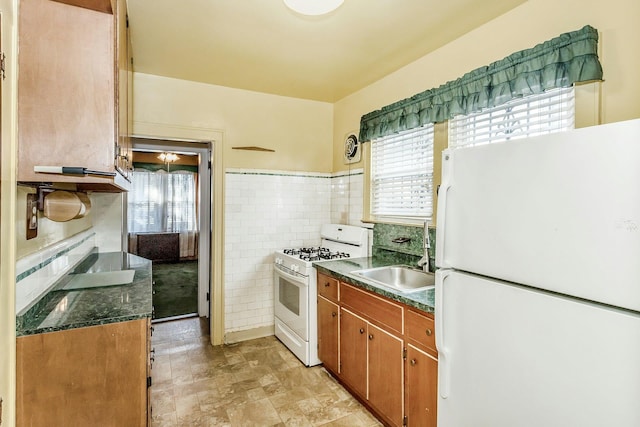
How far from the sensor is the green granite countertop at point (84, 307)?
134 cm

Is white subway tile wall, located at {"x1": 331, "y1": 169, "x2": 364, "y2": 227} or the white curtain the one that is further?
the white curtain

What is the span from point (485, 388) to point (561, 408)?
0.29 meters

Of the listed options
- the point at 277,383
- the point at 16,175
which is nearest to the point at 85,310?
the point at 16,175

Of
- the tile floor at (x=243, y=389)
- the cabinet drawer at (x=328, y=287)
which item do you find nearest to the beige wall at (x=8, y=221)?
the tile floor at (x=243, y=389)

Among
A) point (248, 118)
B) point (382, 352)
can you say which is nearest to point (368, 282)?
point (382, 352)

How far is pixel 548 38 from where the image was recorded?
71.7 inches

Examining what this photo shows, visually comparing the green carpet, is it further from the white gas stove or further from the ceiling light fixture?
the ceiling light fixture

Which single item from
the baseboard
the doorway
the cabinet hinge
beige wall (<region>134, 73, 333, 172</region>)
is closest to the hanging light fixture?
the doorway

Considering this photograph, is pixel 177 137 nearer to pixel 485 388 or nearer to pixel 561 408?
pixel 485 388

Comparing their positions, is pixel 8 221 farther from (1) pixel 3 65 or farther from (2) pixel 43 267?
(2) pixel 43 267

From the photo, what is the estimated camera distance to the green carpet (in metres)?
4.38

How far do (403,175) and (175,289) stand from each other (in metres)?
4.23

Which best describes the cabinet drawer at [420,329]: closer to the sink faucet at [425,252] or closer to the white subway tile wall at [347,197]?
the sink faucet at [425,252]

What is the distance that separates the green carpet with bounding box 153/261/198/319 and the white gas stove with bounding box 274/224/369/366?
164 cm
